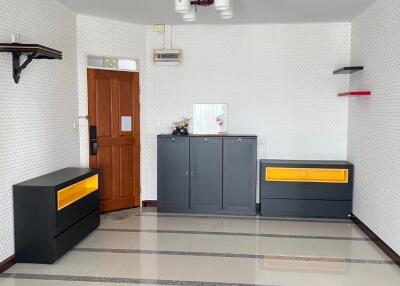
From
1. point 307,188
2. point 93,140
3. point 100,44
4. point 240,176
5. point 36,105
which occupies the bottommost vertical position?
point 307,188

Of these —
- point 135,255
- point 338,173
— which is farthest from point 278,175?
point 135,255

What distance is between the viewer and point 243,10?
16.6 feet

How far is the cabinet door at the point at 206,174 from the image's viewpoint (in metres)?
5.63

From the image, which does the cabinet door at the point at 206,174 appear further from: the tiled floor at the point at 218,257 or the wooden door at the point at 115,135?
the wooden door at the point at 115,135

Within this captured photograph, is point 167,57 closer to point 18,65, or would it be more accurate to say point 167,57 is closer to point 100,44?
point 100,44

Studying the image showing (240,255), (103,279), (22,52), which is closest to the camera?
(103,279)

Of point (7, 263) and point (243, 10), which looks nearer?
point (7, 263)

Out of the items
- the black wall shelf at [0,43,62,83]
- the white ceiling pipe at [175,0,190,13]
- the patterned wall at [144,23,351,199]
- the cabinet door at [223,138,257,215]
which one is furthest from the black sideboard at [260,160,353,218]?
the black wall shelf at [0,43,62,83]

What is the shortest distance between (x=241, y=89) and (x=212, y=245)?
2.59 meters

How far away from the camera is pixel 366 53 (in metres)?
4.98

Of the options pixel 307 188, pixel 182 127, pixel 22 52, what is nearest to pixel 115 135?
pixel 182 127

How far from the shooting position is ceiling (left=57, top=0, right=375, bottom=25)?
4.70m

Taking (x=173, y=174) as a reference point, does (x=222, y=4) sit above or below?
above

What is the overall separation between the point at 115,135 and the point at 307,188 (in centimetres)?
292
